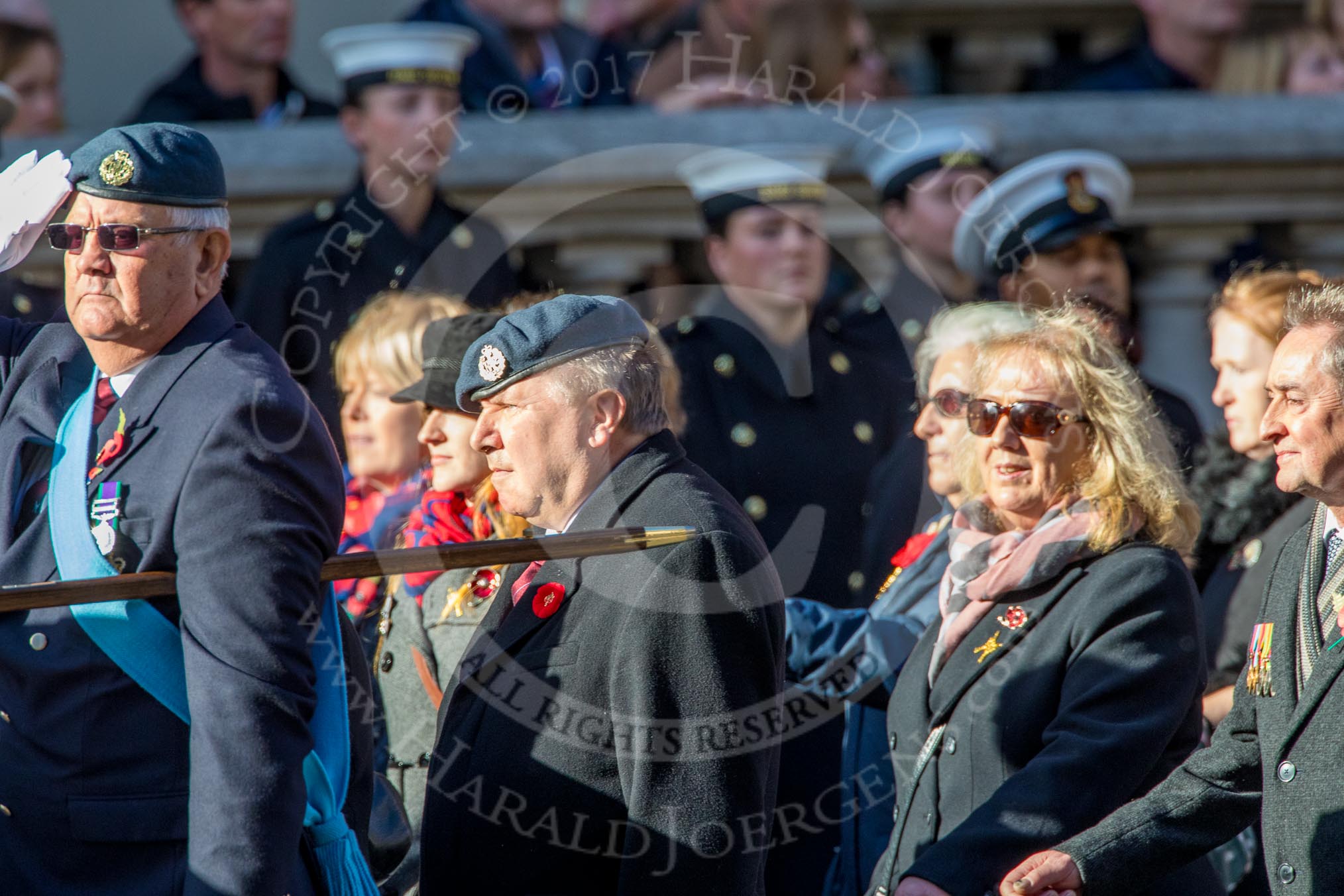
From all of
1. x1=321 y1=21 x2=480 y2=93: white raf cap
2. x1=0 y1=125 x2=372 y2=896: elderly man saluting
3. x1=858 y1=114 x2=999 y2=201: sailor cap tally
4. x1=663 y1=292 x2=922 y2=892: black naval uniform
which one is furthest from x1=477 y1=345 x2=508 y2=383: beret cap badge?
x1=858 y1=114 x2=999 y2=201: sailor cap tally

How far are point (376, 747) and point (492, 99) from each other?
127 inches

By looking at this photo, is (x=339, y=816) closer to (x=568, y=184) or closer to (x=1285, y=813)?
(x=1285, y=813)

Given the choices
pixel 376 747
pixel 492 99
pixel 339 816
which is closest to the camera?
pixel 339 816

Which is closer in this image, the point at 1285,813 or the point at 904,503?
the point at 1285,813

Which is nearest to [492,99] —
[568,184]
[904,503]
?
[568,184]

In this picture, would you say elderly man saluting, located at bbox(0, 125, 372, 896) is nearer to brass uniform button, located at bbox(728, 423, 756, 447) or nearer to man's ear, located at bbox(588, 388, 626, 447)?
man's ear, located at bbox(588, 388, 626, 447)

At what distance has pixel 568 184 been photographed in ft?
19.4

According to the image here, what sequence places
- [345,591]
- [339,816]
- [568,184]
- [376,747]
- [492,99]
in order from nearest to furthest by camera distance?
[339,816]
[376,747]
[345,591]
[568,184]
[492,99]

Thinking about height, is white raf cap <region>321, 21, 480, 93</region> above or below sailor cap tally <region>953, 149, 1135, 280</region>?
above

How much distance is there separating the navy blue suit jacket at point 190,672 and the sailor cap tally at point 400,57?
9.44ft

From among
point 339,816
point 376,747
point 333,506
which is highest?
point 333,506

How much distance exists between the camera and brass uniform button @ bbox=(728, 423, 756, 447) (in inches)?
197

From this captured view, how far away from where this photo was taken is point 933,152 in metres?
5.62

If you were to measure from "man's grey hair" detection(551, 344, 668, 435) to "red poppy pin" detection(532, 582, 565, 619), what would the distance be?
29 cm
